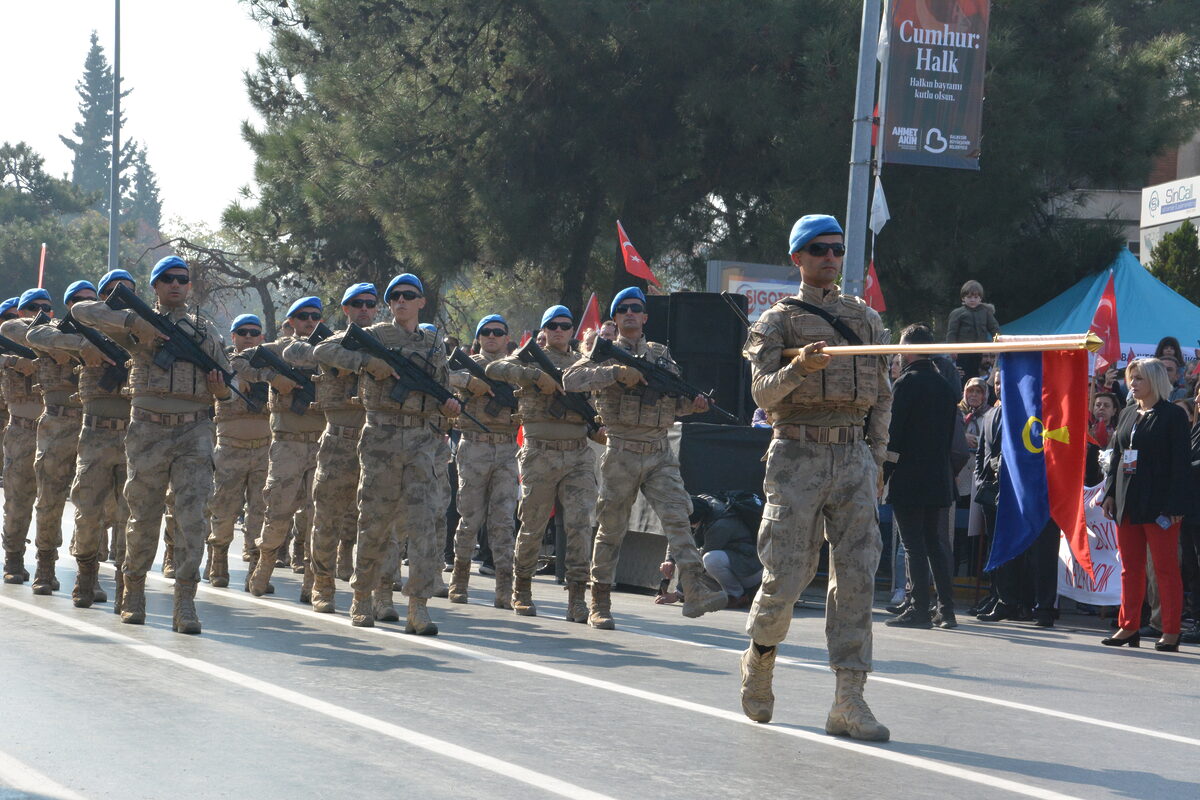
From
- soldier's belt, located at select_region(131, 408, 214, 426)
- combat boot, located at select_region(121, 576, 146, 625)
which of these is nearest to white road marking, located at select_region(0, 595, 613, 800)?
combat boot, located at select_region(121, 576, 146, 625)

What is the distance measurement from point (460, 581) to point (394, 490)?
2.44 meters

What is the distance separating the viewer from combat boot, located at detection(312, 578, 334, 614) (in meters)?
11.0

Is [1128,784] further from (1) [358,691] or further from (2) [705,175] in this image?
(2) [705,175]

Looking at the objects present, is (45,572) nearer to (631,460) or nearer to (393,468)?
(393,468)

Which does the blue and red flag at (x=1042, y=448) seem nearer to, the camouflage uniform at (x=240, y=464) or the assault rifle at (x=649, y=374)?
the assault rifle at (x=649, y=374)

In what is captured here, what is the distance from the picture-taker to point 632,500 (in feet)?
35.5

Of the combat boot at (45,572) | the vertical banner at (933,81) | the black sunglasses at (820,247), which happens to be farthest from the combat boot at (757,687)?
the vertical banner at (933,81)

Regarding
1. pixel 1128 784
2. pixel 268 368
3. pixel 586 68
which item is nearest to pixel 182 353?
pixel 268 368

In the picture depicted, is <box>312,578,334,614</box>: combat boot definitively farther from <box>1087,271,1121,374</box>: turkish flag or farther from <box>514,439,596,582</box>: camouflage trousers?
<box>1087,271,1121,374</box>: turkish flag

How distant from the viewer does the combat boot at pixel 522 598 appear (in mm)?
11516

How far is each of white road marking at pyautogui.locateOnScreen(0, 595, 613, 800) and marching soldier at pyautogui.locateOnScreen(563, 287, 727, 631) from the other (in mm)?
3225

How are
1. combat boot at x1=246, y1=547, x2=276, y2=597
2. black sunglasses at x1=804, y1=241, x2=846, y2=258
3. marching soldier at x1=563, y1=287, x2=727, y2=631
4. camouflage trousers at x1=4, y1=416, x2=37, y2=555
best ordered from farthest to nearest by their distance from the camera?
1. camouflage trousers at x1=4, y1=416, x2=37, y2=555
2. combat boot at x1=246, y1=547, x2=276, y2=597
3. marching soldier at x1=563, y1=287, x2=727, y2=631
4. black sunglasses at x1=804, y1=241, x2=846, y2=258

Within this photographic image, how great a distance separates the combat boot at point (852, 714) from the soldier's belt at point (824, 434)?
1020mm

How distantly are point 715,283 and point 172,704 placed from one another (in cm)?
1074
